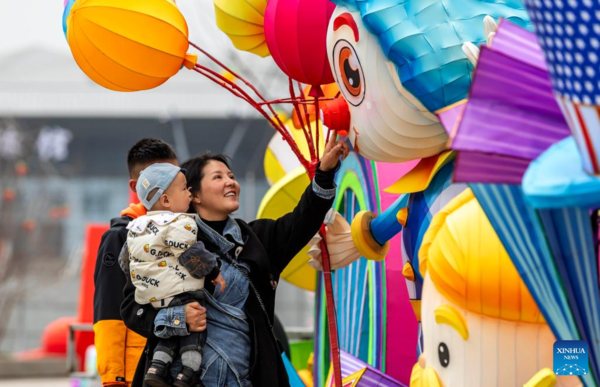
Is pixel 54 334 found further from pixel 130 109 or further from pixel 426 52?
pixel 130 109

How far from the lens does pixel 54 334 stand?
13.0m

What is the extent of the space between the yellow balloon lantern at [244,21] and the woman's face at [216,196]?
0.81 m

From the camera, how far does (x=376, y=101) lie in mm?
2783

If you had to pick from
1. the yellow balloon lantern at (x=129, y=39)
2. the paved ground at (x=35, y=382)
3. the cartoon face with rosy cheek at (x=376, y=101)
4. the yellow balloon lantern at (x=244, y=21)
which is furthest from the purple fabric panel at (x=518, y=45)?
the paved ground at (x=35, y=382)

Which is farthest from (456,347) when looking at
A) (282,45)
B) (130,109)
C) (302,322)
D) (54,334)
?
(130,109)

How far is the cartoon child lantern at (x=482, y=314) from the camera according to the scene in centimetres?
228

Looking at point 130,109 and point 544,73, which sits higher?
point 130,109

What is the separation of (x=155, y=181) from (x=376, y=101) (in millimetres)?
765

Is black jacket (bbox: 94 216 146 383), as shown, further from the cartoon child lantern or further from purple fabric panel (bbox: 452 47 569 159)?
purple fabric panel (bbox: 452 47 569 159)

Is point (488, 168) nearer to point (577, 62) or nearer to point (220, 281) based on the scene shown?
point (577, 62)

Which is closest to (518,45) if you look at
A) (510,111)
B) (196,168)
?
(510,111)

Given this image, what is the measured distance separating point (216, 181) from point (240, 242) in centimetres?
24

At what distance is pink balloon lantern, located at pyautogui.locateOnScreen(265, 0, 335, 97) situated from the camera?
319 centimetres

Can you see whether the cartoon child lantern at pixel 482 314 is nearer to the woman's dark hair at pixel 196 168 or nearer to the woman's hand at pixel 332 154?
the woman's hand at pixel 332 154
